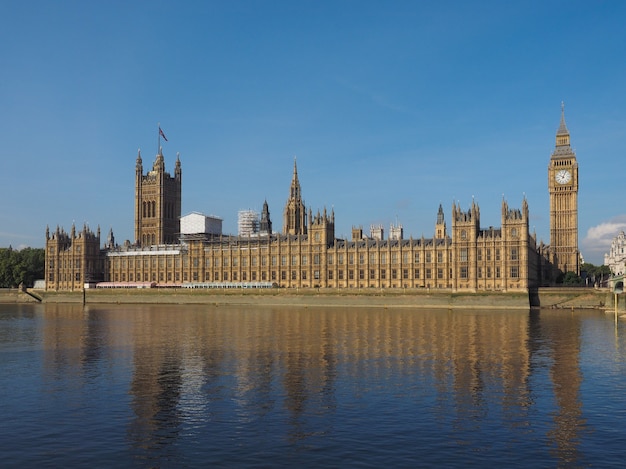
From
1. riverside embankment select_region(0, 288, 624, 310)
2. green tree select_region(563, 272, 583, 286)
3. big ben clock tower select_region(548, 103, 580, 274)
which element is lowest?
riverside embankment select_region(0, 288, 624, 310)

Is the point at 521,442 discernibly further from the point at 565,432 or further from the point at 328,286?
the point at 328,286

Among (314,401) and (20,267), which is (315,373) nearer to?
(314,401)

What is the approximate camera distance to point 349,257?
15162cm

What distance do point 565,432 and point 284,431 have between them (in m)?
13.4

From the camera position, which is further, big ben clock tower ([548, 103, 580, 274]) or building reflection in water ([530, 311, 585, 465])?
big ben clock tower ([548, 103, 580, 274])

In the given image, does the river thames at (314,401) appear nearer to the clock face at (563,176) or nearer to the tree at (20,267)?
the clock face at (563,176)

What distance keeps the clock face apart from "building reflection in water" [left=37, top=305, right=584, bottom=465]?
298 ft

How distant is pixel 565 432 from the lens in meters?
30.6

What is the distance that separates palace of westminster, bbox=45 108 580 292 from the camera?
132000mm

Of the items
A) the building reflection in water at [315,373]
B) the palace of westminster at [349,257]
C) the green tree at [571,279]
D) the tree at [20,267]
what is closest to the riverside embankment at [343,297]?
the palace of westminster at [349,257]

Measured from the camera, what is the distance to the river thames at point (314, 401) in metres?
27.5

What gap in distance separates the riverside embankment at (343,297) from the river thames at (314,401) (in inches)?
2205

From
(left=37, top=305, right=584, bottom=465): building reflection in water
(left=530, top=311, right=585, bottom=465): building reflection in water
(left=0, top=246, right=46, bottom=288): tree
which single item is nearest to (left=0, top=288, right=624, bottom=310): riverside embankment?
(left=0, top=246, right=46, bottom=288): tree

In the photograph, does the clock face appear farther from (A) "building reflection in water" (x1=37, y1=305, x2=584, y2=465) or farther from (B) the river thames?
(B) the river thames
